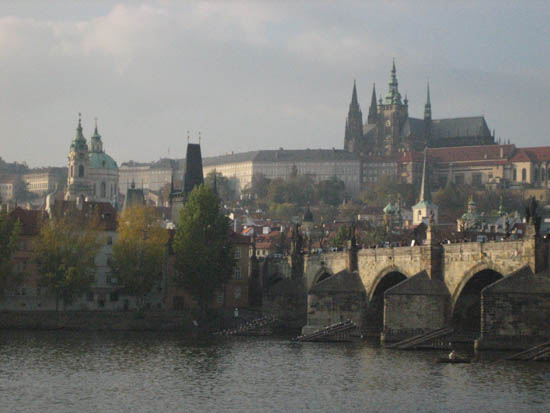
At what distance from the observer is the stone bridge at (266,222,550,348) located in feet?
210

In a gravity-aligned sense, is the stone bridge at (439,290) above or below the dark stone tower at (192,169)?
below

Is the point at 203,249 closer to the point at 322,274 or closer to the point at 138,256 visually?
the point at 138,256

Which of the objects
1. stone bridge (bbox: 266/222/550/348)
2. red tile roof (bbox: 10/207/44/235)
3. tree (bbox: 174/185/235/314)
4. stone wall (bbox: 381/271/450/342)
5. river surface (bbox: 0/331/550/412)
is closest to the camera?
river surface (bbox: 0/331/550/412)

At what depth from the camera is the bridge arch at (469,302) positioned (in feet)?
238

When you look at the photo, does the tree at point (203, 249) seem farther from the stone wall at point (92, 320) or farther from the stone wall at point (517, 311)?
the stone wall at point (517, 311)

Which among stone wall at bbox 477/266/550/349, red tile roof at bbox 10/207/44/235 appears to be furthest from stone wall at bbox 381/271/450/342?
red tile roof at bbox 10/207/44/235

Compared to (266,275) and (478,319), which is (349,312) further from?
(266,275)

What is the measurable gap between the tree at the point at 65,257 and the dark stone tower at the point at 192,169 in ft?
160

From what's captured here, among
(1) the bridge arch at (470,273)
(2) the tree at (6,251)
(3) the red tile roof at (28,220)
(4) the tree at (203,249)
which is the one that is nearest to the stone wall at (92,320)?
(2) the tree at (6,251)

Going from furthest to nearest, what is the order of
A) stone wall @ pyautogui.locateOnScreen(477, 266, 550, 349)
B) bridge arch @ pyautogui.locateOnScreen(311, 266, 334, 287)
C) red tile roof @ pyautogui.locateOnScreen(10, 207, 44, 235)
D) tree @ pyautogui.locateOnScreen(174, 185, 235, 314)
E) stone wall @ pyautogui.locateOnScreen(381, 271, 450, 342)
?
red tile roof @ pyautogui.locateOnScreen(10, 207, 44, 235) → tree @ pyautogui.locateOnScreen(174, 185, 235, 314) → bridge arch @ pyautogui.locateOnScreen(311, 266, 334, 287) → stone wall @ pyautogui.locateOnScreen(381, 271, 450, 342) → stone wall @ pyautogui.locateOnScreen(477, 266, 550, 349)

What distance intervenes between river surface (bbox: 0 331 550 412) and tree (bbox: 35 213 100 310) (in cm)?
1784

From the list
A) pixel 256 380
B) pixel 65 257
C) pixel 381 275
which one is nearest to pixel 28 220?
pixel 65 257

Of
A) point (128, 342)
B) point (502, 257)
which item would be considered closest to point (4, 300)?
point (128, 342)

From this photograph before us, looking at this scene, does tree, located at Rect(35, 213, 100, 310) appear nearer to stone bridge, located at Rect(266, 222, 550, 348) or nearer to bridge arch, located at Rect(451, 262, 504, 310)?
stone bridge, located at Rect(266, 222, 550, 348)
